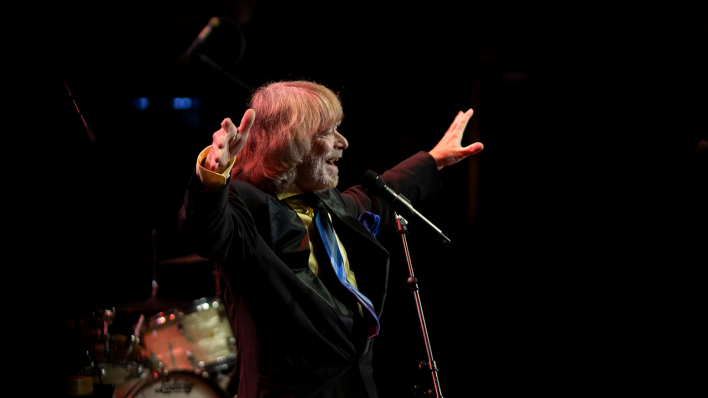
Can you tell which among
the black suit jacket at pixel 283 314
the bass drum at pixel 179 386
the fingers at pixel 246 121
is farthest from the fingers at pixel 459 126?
the bass drum at pixel 179 386

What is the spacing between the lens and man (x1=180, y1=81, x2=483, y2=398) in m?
1.25

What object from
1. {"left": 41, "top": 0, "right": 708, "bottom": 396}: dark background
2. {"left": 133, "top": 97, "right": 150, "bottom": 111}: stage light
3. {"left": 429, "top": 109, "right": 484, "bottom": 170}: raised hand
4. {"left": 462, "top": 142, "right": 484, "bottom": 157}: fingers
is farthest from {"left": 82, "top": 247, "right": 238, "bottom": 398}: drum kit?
{"left": 133, "top": 97, "right": 150, "bottom": 111}: stage light

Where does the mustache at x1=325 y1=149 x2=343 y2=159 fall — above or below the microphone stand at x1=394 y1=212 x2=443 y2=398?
above

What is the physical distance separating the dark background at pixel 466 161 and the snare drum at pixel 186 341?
0.33m

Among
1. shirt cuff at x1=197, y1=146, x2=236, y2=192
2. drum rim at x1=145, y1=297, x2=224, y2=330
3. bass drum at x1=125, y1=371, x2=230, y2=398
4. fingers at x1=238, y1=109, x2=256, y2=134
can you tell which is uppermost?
fingers at x1=238, y1=109, x2=256, y2=134

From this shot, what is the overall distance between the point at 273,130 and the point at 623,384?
2.41m

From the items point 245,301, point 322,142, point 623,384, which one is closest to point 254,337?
point 245,301

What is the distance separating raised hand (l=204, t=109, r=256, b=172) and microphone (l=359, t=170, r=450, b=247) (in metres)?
0.42

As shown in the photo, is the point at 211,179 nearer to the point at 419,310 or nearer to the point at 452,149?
the point at 419,310

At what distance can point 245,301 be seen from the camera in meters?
1.44

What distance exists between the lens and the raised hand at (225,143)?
1.20 metres

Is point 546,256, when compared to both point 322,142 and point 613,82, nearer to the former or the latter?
point 613,82

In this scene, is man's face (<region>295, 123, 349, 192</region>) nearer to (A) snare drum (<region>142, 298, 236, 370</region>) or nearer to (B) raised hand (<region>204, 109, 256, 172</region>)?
(B) raised hand (<region>204, 109, 256, 172</region>)

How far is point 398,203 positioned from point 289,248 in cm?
35
